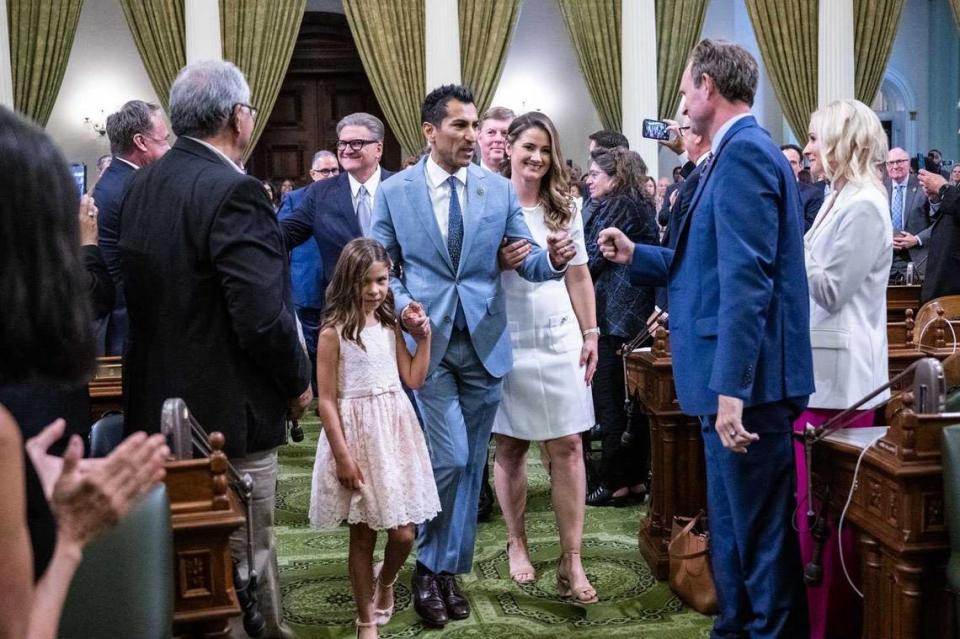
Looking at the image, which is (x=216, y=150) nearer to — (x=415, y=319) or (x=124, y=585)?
(x=415, y=319)

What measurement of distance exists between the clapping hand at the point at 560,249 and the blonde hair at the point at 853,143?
0.80 metres

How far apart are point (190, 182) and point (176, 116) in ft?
0.70

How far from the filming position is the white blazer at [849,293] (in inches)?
117

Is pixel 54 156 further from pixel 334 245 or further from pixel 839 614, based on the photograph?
pixel 334 245

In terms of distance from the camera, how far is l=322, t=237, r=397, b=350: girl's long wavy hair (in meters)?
3.22

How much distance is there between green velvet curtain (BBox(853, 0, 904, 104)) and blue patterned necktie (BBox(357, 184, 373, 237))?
9563 millimetres

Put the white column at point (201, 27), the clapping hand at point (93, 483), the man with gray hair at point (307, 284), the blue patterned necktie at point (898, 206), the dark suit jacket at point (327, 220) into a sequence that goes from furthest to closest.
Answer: the white column at point (201, 27) < the blue patterned necktie at point (898, 206) < the man with gray hair at point (307, 284) < the dark suit jacket at point (327, 220) < the clapping hand at point (93, 483)

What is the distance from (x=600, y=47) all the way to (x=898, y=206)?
15.3ft

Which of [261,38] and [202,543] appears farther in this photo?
[261,38]

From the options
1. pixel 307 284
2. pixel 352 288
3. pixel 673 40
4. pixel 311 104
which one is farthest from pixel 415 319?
pixel 311 104

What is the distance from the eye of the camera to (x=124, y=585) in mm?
1921

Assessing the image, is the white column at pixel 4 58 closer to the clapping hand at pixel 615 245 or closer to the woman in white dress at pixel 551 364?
the woman in white dress at pixel 551 364

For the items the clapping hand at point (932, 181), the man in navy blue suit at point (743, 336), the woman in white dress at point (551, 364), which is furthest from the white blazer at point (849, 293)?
the clapping hand at point (932, 181)

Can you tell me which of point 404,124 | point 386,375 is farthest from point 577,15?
point 386,375
